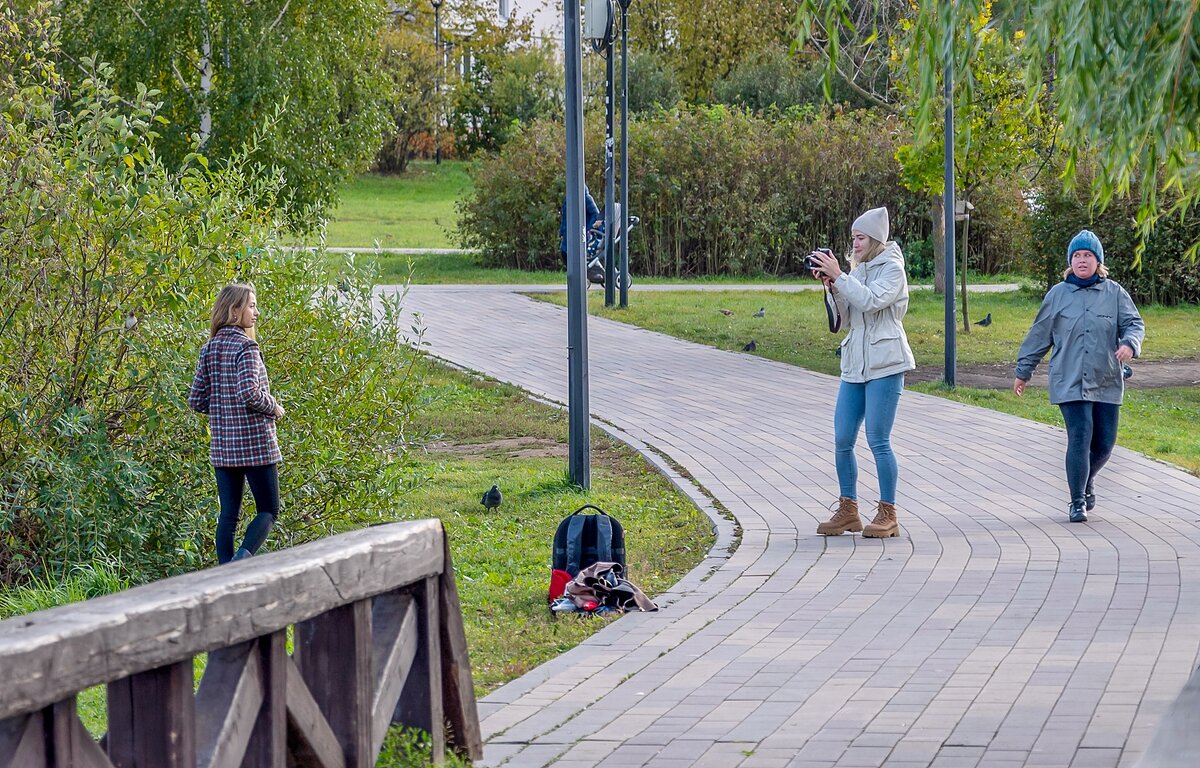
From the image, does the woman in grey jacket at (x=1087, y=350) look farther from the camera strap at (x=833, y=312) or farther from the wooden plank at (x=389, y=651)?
the wooden plank at (x=389, y=651)

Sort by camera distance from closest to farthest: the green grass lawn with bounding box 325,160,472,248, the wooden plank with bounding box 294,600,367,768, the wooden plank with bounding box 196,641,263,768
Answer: the wooden plank with bounding box 196,641,263,768 → the wooden plank with bounding box 294,600,367,768 → the green grass lawn with bounding box 325,160,472,248

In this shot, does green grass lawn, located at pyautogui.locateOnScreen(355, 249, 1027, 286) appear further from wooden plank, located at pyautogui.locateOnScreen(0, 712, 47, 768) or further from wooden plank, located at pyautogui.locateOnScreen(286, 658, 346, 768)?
wooden plank, located at pyautogui.locateOnScreen(0, 712, 47, 768)

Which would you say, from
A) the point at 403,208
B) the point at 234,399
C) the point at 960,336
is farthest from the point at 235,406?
the point at 403,208

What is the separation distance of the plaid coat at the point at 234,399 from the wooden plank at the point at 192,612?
→ 308 cm

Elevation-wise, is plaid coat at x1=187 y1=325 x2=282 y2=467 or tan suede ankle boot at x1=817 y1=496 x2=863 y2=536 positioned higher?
plaid coat at x1=187 y1=325 x2=282 y2=467

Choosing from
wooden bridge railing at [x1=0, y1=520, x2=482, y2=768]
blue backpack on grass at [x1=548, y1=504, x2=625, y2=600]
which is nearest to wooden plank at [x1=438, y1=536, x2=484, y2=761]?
wooden bridge railing at [x1=0, y1=520, x2=482, y2=768]

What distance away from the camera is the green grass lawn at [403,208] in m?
34.6

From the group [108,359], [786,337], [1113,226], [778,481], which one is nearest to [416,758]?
[108,359]

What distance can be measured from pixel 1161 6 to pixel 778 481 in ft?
15.4

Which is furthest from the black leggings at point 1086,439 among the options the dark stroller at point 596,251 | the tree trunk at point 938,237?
the tree trunk at point 938,237

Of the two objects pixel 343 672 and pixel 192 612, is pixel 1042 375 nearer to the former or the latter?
pixel 343 672

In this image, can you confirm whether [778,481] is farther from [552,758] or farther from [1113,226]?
[1113,226]

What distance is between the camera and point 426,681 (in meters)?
4.52

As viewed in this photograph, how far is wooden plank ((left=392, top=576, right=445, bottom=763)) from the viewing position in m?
4.51
